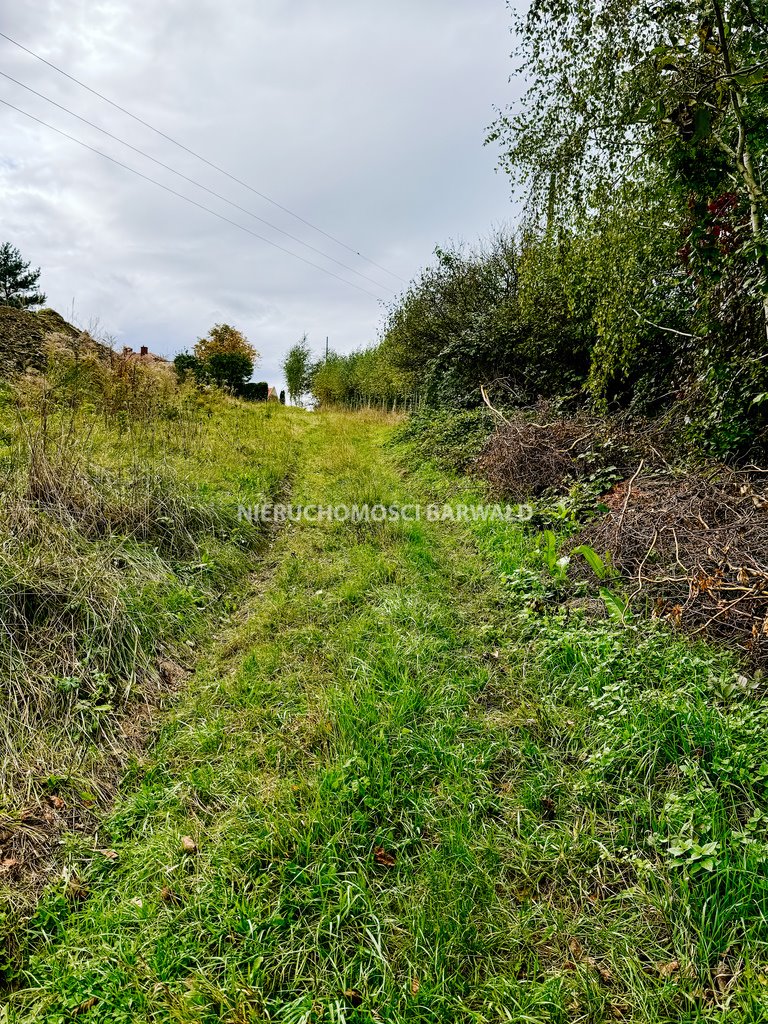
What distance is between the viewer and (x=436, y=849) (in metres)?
1.70

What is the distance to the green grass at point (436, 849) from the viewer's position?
1328 millimetres

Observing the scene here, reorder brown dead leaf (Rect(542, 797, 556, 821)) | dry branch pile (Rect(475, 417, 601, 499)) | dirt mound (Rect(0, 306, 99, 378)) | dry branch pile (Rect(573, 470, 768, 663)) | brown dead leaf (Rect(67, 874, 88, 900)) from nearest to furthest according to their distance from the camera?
brown dead leaf (Rect(67, 874, 88, 900)), brown dead leaf (Rect(542, 797, 556, 821)), dry branch pile (Rect(573, 470, 768, 663)), dry branch pile (Rect(475, 417, 601, 499)), dirt mound (Rect(0, 306, 99, 378))

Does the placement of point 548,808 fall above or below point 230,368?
below

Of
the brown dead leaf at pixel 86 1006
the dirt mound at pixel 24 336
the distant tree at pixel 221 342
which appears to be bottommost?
the brown dead leaf at pixel 86 1006

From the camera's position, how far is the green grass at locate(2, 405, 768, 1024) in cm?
133

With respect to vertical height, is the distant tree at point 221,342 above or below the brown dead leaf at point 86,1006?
above

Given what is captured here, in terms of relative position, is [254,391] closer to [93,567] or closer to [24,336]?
[24,336]

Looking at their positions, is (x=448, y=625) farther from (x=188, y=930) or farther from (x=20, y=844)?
(x=20, y=844)

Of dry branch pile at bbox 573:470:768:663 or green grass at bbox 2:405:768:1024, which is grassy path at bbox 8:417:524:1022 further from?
dry branch pile at bbox 573:470:768:663

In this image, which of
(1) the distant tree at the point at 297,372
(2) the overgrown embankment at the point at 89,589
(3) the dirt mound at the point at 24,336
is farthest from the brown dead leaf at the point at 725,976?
(1) the distant tree at the point at 297,372

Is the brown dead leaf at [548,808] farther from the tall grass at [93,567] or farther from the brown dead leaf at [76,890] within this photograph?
the tall grass at [93,567]

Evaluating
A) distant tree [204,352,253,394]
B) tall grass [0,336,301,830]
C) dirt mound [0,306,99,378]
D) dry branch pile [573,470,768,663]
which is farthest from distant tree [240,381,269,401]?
dry branch pile [573,470,768,663]

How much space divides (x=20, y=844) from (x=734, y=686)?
10.5 feet

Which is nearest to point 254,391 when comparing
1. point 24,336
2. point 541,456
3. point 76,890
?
point 24,336
